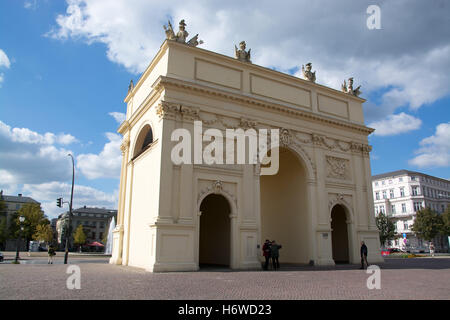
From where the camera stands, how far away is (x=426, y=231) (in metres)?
58.4

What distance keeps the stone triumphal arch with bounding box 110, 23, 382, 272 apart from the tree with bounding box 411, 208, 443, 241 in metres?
39.5

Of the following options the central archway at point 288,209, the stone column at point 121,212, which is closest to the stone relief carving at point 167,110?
the stone column at point 121,212

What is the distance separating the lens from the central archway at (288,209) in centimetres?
2412

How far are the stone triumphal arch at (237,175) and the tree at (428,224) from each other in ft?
130

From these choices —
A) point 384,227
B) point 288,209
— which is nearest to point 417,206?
point 384,227

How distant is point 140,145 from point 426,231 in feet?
177

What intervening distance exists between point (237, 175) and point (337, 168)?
30.0ft

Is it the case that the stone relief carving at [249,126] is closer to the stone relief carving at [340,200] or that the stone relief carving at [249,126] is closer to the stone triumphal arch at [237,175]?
the stone triumphal arch at [237,175]

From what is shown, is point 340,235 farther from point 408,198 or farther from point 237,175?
point 408,198

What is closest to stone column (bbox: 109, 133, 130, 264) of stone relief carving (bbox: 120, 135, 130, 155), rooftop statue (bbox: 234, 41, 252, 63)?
stone relief carving (bbox: 120, 135, 130, 155)

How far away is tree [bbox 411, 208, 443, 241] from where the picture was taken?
58.2m

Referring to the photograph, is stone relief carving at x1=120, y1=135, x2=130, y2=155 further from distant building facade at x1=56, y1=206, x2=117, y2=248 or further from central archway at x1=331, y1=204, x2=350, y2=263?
distant building facade at x1=56, y1=206, x2=117, y2=248
